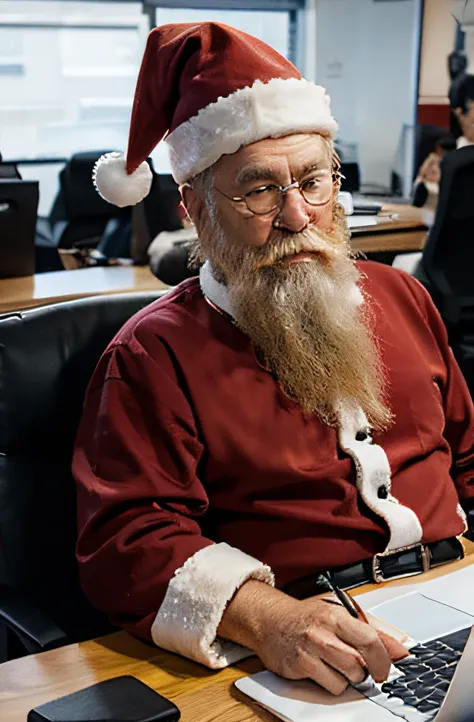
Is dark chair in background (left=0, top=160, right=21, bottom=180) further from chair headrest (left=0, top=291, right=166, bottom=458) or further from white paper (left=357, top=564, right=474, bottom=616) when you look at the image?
white paper (left=357, top=564, right=474, bottom=616)

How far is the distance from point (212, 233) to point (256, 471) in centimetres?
38

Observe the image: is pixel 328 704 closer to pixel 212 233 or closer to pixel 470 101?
pixel 212 233

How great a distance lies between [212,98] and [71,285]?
5.80ft

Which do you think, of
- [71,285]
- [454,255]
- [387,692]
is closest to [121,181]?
[387,692]

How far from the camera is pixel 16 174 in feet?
11.7

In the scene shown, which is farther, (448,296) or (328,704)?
(448,296)

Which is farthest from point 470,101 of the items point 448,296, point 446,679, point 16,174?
point 446,679

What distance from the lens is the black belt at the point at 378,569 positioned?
131 centimetres

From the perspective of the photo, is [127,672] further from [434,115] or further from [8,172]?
[434,115]

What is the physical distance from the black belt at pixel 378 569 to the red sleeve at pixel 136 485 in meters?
0.17

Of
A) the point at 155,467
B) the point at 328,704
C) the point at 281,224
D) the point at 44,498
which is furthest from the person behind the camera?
the point at 44,498

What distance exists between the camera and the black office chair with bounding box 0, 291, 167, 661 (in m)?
1.48

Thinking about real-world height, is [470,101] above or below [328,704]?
above

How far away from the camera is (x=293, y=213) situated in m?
1.38
